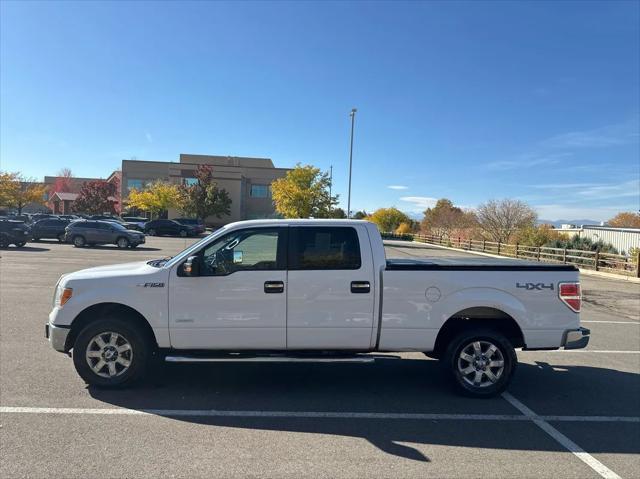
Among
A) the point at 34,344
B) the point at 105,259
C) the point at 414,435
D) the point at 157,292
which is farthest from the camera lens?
the point at 105,259

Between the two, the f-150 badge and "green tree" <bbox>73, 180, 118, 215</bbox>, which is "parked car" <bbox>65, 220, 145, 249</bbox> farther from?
"green tree" <bbox>73, 180, 118, 215</bbox>

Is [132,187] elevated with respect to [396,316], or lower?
elevated

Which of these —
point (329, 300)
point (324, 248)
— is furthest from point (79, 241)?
point (329, 300)

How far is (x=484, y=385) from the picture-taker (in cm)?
506

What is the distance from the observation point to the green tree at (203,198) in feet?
176

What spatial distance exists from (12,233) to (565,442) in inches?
1035

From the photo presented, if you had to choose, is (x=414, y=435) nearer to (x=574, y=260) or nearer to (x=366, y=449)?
(x=366, y=449)

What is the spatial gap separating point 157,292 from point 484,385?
12.4 ft

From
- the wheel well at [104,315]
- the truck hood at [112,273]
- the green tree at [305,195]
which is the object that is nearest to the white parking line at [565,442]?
the wheel well at [104,315]

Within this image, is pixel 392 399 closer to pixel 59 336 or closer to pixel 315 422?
pixel 315 422

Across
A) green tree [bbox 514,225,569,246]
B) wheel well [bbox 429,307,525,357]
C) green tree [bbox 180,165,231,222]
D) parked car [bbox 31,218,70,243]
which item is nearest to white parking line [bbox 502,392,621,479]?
wheel well [bbox 429,307,525,357]

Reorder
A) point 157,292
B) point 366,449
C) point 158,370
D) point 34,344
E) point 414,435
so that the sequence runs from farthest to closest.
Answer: point 34,344 < point 158,370 < point 157,292 < point 414,435 < point 366,449

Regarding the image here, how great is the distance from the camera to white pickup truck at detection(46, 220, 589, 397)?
487 cm

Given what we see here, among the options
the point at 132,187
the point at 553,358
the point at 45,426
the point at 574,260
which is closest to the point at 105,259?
Result: the point at 45,426
